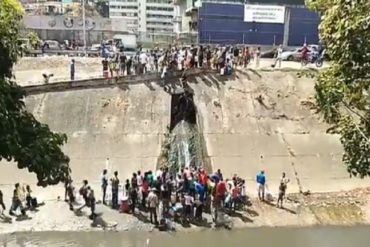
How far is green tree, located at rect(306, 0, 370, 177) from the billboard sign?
28618 mm

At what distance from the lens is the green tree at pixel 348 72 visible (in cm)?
1037

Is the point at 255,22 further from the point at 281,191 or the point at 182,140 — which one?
the point at 281,191

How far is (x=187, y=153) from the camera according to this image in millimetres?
23094

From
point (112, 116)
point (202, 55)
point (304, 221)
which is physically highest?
point (202, 55)

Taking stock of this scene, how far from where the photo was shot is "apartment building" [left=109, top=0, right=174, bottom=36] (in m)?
123

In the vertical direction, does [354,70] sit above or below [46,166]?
above

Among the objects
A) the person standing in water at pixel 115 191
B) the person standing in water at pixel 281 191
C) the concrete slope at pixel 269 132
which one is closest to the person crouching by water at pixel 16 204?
the person standing in water at pixel 115 191

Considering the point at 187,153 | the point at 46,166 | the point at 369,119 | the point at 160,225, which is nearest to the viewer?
the point at 46,166

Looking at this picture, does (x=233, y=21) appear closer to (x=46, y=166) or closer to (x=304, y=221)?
(x=304, y=221)

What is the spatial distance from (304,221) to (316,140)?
6661 mm

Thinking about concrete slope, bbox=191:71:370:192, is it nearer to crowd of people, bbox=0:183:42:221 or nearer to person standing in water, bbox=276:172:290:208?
person standing in water, bbox=276:172:290:208

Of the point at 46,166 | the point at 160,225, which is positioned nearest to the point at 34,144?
the point at 46,166

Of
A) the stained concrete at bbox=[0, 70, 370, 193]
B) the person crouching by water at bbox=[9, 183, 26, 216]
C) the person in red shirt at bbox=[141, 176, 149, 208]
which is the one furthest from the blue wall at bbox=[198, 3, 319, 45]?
the person crouching by water at bbox=[9, 183, 26, 216]

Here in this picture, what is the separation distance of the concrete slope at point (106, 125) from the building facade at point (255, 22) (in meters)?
15.9
